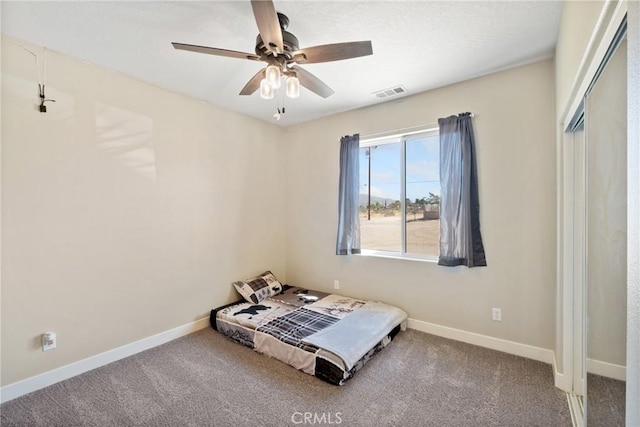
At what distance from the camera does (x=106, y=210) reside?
249 centimetres

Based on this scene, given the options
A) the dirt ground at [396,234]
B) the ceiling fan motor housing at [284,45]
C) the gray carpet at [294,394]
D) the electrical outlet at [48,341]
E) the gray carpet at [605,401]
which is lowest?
the gray carpet at [294,394]

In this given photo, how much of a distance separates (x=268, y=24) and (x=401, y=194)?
235 centimetres

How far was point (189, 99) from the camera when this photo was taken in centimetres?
309

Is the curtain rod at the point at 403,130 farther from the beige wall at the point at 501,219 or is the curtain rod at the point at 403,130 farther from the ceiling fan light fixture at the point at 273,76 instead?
the ceiling fan light fixture at the point at 273,76

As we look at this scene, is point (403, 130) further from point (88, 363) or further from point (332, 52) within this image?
point (88, 363)

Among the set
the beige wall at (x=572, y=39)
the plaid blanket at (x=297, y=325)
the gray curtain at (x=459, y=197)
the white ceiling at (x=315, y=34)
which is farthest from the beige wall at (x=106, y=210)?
the beige wall at (x=572, y=39)

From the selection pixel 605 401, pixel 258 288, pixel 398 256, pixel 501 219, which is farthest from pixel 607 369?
pixel 258 288

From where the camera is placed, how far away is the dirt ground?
311cm

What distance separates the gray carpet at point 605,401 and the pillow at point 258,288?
2996mm

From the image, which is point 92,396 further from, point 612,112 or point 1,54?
point 612,112

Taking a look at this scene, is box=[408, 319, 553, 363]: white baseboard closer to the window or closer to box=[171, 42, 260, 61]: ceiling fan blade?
the window

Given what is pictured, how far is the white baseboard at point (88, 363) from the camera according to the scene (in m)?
2.02

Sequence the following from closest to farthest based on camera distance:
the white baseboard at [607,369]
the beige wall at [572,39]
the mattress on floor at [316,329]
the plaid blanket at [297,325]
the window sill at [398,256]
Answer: the white baseboard at [607,369] < the beige wall at [572,39] < the mattress on floor at [316,329] < the plaid blanket at [297,325] < the window sill at [398,256]

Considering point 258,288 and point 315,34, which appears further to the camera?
point 258,288
